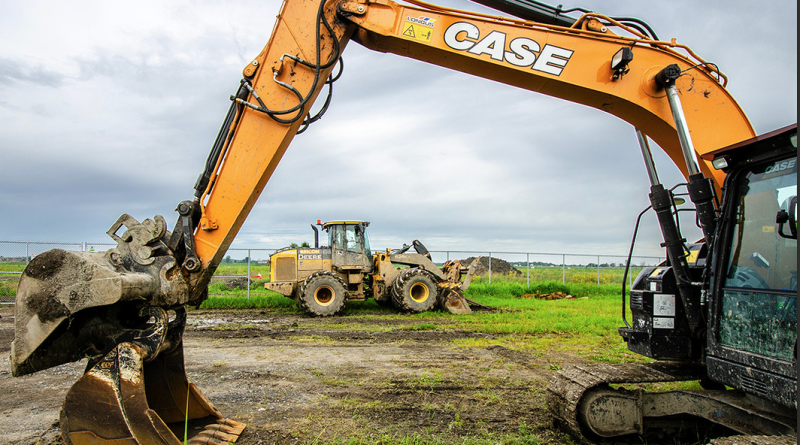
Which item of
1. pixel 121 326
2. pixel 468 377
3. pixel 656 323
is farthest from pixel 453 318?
pixel 121 326

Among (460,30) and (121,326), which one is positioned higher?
(460,30)

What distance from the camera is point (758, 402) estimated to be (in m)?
3.40

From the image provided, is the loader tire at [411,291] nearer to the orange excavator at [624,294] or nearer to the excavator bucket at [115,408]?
the orange excavator at [624,294]

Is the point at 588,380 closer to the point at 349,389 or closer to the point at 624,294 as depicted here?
Answer: the point at 624,294

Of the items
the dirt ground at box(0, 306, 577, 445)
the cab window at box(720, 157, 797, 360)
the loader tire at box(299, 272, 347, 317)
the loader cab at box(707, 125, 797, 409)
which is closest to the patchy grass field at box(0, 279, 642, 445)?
the dirt ground at box(0, 306, 577, 445)

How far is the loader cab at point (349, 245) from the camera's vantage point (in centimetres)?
1366

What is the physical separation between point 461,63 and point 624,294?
7.88 feet

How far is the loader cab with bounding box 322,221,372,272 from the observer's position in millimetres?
13659

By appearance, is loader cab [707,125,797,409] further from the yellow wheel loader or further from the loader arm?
the yellow wheel loader

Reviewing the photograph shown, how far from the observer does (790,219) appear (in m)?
2.94

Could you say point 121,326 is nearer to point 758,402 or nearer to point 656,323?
point 656,323

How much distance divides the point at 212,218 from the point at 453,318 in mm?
8761

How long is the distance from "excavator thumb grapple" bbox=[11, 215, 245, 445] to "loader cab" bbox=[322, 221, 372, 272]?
9.72 metres

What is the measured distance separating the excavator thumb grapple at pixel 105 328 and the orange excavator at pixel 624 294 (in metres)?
0.01
